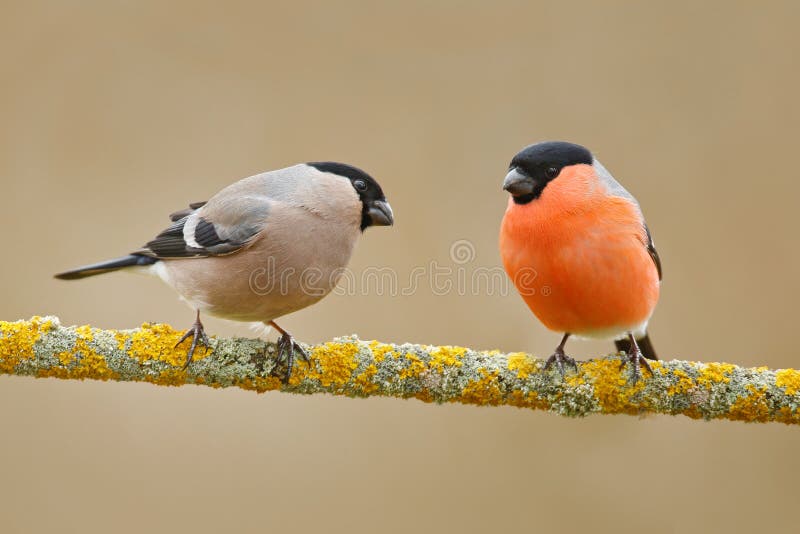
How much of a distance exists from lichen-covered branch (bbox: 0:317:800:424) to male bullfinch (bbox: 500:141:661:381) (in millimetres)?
135

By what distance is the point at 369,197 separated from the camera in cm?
267

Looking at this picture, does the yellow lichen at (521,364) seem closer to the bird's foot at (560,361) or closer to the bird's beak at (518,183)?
the bird's foot at (560,361)

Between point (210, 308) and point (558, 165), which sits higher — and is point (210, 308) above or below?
below

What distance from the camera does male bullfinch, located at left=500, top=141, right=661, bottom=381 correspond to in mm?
2459

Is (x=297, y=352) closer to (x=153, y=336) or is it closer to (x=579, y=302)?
(x=153, y=336)

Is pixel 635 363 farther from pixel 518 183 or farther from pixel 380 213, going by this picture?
pixel 380 213

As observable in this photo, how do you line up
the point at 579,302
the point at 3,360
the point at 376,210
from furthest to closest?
1. the point at 376,210
2. the point at 579,302
3. the point at 3,360

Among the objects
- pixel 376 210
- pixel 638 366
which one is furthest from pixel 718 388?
pixel 376 210

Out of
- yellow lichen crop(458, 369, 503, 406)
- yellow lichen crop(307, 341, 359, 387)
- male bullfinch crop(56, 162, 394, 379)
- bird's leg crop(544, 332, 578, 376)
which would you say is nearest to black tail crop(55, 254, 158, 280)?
male bullfinch crop(56, 162, 394, 379)

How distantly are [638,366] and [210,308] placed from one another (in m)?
1.44

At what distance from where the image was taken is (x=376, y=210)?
265 centimetres

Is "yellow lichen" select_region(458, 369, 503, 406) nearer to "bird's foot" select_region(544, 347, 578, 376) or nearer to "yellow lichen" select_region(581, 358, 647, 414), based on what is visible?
"bird's foot" select_region(544, 347, 578, 376)

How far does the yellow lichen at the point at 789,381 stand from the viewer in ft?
7.46

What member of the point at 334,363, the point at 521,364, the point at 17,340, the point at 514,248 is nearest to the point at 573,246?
the point at 514,248
